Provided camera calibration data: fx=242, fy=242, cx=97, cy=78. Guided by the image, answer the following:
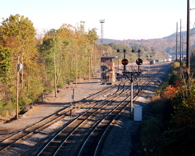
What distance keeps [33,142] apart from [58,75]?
24.4 m

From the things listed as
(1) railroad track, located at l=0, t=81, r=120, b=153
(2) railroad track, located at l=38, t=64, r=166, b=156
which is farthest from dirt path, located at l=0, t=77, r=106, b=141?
(2) railroad track, located at l=38, t=64, r=166, b=156

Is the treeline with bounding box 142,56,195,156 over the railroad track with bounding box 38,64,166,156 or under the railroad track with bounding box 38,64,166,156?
over

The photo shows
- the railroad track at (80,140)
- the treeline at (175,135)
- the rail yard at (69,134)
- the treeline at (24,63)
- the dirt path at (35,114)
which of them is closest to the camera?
the treeline at (175,135)

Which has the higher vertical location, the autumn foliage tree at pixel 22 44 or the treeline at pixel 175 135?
the autumn foliage tree at pixel 22 44

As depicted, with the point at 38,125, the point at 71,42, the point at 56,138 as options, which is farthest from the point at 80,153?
the point at 71,42

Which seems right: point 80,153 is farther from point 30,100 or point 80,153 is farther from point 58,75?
point 58,75

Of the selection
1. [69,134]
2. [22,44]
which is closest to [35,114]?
[69,134]

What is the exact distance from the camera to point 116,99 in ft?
98.4

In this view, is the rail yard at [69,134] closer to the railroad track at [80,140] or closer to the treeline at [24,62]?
the railroad track at [80,140]

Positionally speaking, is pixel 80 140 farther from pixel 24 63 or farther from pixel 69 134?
pixel 24 63

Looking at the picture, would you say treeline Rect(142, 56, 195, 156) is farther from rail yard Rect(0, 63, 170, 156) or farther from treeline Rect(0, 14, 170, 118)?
treeline Rect(0, 14, 170, 118)

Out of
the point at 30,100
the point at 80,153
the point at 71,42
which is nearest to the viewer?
the point at 80,153

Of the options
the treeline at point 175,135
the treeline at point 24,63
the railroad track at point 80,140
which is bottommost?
the railroad track at point 80,140

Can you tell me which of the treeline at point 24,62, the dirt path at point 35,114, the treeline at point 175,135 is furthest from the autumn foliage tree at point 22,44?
the treeline at point 175,135
